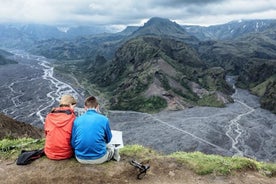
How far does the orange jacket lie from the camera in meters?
13.9

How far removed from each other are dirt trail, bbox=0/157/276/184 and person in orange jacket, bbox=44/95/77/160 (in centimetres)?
33

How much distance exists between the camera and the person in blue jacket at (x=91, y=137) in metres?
13.5

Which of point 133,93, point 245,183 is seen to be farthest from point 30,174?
point 133,93

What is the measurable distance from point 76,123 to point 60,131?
0.70 metres

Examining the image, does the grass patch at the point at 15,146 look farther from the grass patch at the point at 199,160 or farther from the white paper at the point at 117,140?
the white paper at the point at 117,140

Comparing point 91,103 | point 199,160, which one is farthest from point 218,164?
point 91,103

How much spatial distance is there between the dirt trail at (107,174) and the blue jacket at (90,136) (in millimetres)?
505

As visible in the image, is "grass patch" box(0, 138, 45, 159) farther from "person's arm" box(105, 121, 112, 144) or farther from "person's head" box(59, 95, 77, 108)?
"person's arm" box(105, 121, 112, 144)

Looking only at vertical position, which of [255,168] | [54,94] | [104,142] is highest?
[104,142]

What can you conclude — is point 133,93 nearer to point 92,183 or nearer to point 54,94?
point 54,94

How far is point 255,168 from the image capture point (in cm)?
1544

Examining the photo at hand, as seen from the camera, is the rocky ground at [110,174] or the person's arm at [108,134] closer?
the rocky ground at [110,174]

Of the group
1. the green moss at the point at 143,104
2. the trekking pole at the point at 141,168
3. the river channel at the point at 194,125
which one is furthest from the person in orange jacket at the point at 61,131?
the green moss at the point at 143,104

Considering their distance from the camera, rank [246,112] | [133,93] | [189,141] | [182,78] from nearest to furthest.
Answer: [189,141] < [246,112] < [133,93] < [182,78]
